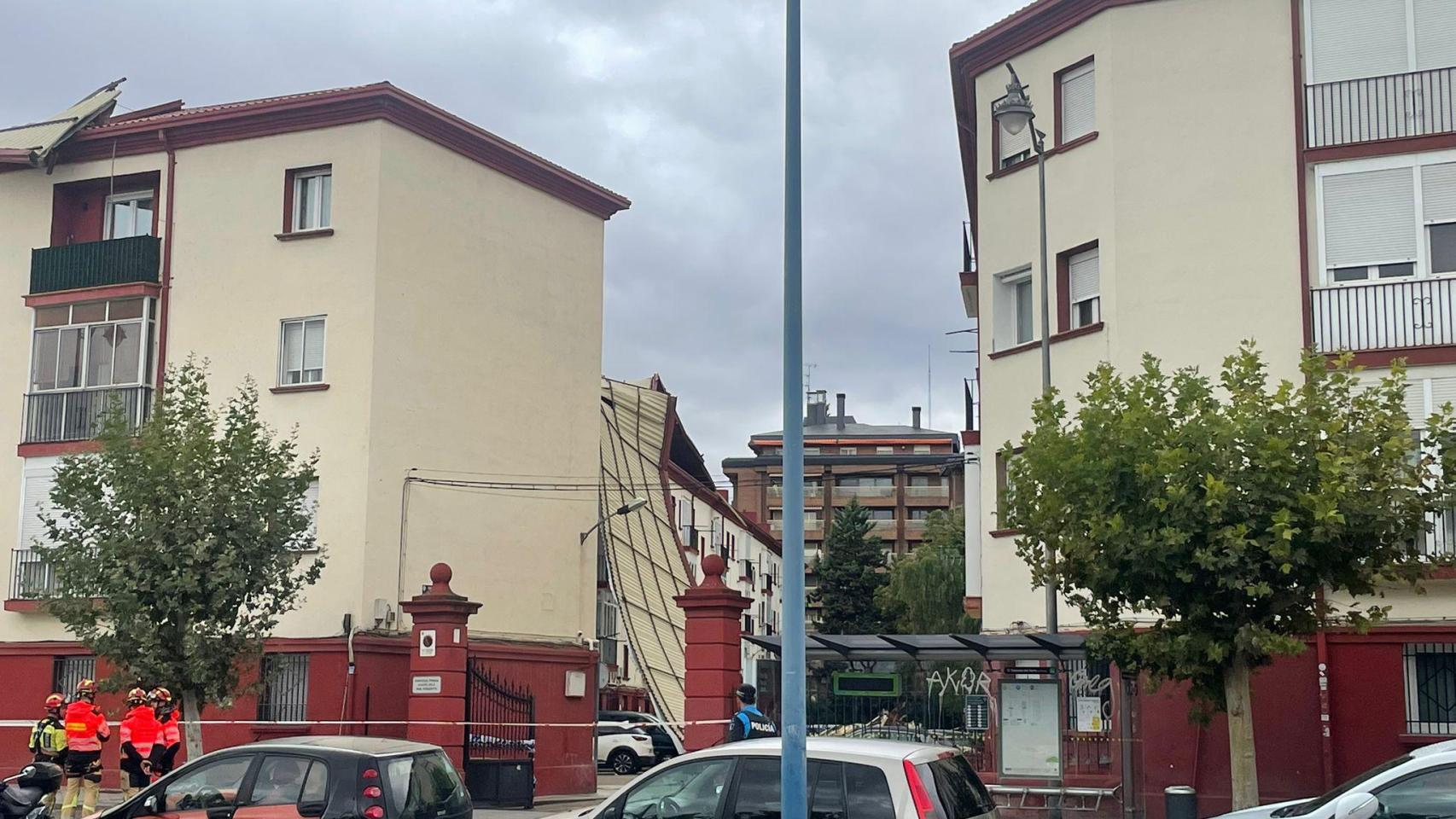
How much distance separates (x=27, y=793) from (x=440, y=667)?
10.1 metres

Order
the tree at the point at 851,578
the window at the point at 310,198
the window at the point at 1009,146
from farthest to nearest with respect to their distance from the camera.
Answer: the tree at the point at 851,578 < the window at the point at 310,198 < the window at the point at 1009,146

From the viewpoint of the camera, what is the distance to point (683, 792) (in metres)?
11.0

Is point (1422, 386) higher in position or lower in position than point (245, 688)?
higher

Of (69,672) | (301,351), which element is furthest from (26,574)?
(301,351)

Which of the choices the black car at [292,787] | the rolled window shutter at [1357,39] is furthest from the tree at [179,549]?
the rolled window shutter at [1357,39]

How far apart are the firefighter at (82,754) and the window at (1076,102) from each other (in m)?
15.7

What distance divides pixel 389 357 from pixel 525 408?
3.79 m

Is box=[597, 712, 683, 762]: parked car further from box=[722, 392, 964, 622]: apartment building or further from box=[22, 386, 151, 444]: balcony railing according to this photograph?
box=[722, 392, 964, 622]: apartment building

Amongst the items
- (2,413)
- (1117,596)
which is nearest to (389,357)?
(2,413)

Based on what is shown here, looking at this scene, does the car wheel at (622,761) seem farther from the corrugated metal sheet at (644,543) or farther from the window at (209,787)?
the window at (209,787)

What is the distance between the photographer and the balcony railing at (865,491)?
9925cm

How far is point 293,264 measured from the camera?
1057 inches

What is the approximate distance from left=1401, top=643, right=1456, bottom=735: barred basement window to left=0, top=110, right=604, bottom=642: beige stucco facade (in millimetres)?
14936

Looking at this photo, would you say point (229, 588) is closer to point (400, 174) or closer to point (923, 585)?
point (400, 174)
